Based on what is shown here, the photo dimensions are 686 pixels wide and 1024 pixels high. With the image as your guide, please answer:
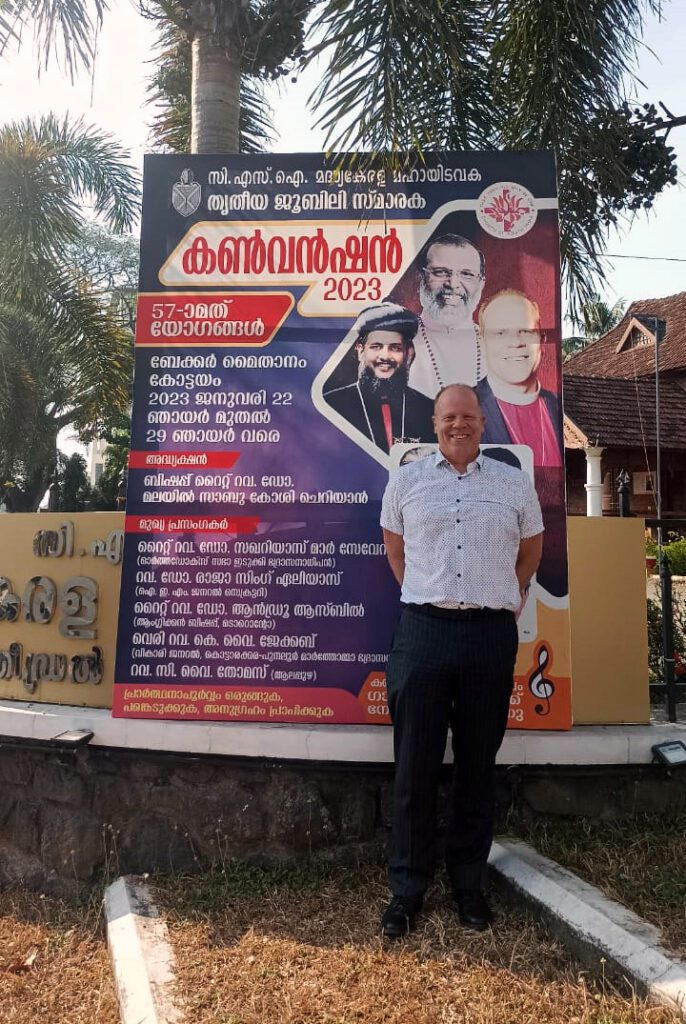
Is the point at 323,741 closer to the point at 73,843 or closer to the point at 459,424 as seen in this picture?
the point at 73,843

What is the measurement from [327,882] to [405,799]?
690 millimetres

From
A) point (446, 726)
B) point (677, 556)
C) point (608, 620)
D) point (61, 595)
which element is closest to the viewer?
point (446, 726)

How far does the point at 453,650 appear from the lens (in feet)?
10.1

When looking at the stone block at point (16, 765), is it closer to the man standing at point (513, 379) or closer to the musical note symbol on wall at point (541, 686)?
the musical note symbol on wall at point (541, 686)

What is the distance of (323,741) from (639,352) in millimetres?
26561

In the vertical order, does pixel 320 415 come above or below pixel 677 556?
below

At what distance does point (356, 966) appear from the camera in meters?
2.91

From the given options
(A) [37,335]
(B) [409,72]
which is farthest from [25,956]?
(A) [37,335]

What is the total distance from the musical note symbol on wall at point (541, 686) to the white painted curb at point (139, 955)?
5.81 ft

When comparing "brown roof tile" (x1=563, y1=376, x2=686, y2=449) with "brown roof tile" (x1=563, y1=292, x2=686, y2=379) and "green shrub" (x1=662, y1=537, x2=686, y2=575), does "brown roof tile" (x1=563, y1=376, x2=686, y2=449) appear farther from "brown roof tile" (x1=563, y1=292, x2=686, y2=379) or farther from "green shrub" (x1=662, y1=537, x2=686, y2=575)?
"green shrub" (x1=662, y1=537, x2=686, y2=575)

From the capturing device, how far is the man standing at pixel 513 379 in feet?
12.6

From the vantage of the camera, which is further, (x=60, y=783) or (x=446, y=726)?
(x=60, y=783)

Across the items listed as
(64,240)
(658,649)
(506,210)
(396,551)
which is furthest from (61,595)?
(64,240)

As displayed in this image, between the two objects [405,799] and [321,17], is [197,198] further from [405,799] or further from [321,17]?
[405,799]
